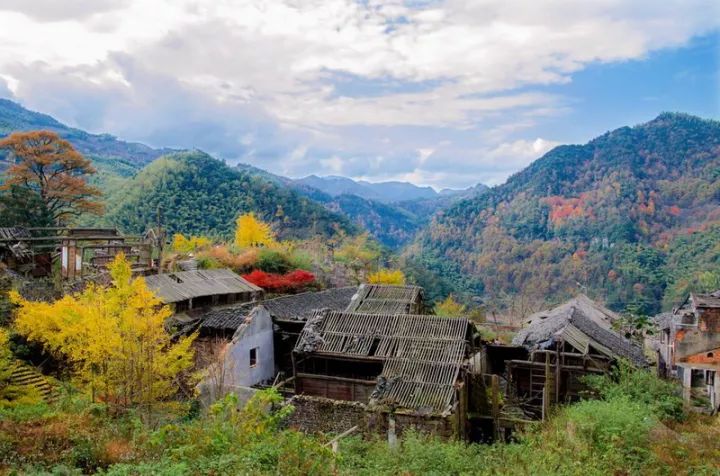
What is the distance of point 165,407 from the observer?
681 inches

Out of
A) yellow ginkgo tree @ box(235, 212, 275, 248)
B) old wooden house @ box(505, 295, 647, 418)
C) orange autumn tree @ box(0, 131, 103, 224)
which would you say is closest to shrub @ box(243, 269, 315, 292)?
yellow ginkgo tree @ box(235, 212, 275, 248)

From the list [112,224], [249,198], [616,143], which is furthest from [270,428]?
[616,143]

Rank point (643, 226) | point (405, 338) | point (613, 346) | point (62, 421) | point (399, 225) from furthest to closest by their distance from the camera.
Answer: point (399, 225)
point (643, 226)
point (613, 346)
point (405, 338)
point (62, 421)

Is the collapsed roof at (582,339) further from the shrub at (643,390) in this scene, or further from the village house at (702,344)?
the village house at (702,344)

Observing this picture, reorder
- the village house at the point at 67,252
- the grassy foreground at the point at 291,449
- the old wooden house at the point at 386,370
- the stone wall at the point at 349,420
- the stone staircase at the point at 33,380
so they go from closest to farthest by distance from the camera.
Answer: the grassy foreground at the point at 291,449 → the stone wall at the point at 349,420 → the old wooden house at the point at 386,370 → the stone staircase at the point at 33,380 → the village house at the point at 67,252

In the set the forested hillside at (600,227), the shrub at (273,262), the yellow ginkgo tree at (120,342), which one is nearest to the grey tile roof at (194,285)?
the yellow ginkgo tree at (120,342)

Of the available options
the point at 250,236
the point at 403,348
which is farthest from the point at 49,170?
the point at 403,348

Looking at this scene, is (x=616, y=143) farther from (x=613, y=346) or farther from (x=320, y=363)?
(x=320, y=363)

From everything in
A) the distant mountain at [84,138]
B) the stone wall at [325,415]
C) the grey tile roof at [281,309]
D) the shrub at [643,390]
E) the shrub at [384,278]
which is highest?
the distant mountain at [84,138]

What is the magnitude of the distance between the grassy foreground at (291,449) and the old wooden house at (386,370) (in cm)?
140

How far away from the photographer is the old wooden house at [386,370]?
16.2 meters

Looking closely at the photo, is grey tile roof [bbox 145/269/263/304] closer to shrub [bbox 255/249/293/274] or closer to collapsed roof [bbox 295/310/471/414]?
collapsed roof [bbox 295/310/471/414]

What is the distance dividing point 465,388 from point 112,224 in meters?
49.0

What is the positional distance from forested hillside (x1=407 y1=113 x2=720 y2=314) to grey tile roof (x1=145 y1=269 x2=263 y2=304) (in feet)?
140
